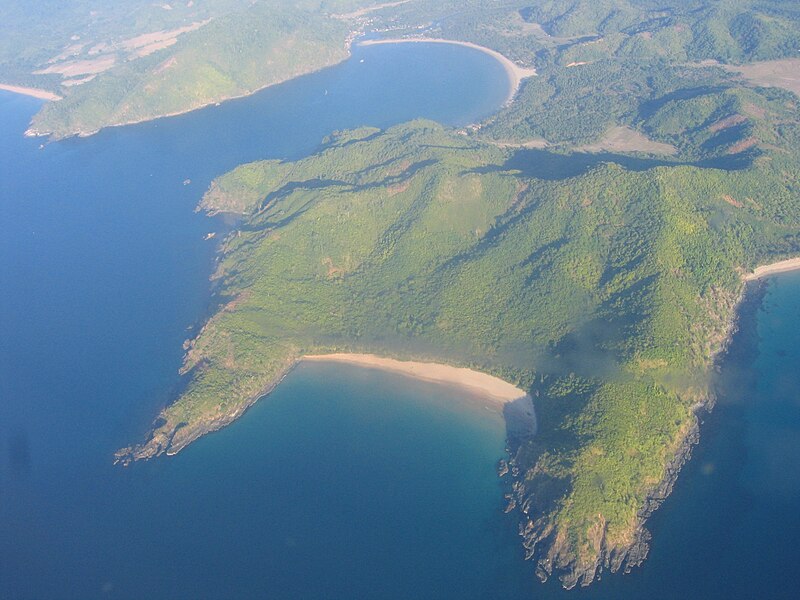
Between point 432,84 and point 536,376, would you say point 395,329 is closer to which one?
point 536,376

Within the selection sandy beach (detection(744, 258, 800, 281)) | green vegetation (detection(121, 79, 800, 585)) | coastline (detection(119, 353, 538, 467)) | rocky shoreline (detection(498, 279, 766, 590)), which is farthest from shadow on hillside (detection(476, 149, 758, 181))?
rocky shoreline (detection(498, 279, 766, 590))

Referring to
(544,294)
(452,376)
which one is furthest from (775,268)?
(452,376)

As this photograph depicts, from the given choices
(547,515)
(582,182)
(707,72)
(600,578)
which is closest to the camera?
(600,578)

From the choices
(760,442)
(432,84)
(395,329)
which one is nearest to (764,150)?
(760,442)

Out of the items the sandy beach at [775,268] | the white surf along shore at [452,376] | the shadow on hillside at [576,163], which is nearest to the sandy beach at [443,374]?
the white surf along shore at [452,376]

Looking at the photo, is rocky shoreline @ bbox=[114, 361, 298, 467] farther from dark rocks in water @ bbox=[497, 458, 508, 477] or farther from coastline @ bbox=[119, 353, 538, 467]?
Answer: dark rocks in water @ bbox=[497, 458, 508, 477]

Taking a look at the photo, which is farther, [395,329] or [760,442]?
[395,329]
